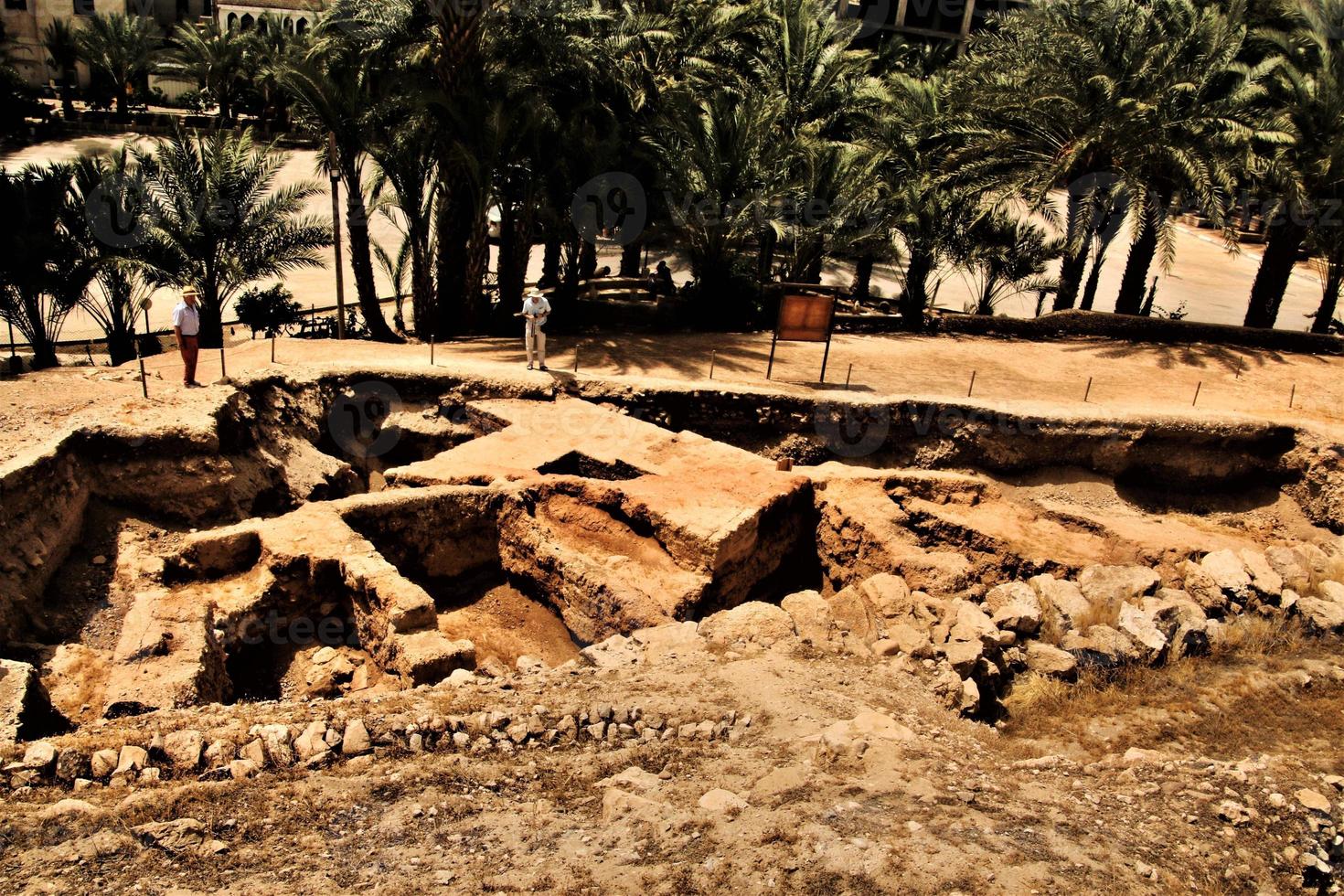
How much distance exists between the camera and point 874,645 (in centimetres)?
901

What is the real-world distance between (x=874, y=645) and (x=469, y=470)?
204 inches

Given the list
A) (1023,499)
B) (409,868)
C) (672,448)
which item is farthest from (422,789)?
(1023,499)

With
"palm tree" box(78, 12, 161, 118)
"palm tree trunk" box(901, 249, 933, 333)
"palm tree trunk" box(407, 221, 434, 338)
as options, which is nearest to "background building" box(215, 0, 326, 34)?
"palm tree" box(78, 12, 161, 118)

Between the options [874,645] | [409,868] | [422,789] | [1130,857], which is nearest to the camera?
[409,868]

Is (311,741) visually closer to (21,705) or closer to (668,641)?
(21,705)

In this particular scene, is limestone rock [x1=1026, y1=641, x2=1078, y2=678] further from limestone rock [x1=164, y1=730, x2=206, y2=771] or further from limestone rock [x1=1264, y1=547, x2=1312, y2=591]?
limestone rock [x1=164, y1=730, x2=206, y2=771]

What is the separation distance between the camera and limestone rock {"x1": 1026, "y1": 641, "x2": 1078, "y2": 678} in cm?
952

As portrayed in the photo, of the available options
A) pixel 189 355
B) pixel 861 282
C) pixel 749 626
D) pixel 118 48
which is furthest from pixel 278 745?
pixel 118 48

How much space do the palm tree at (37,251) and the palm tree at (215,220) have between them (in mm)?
1318

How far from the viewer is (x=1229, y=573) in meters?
11.2

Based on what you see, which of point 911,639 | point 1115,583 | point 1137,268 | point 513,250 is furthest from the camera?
point 1137,268

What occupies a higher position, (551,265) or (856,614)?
(551,265)

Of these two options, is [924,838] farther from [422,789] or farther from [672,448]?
[672,448]

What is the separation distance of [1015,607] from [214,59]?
3944 centimetres
